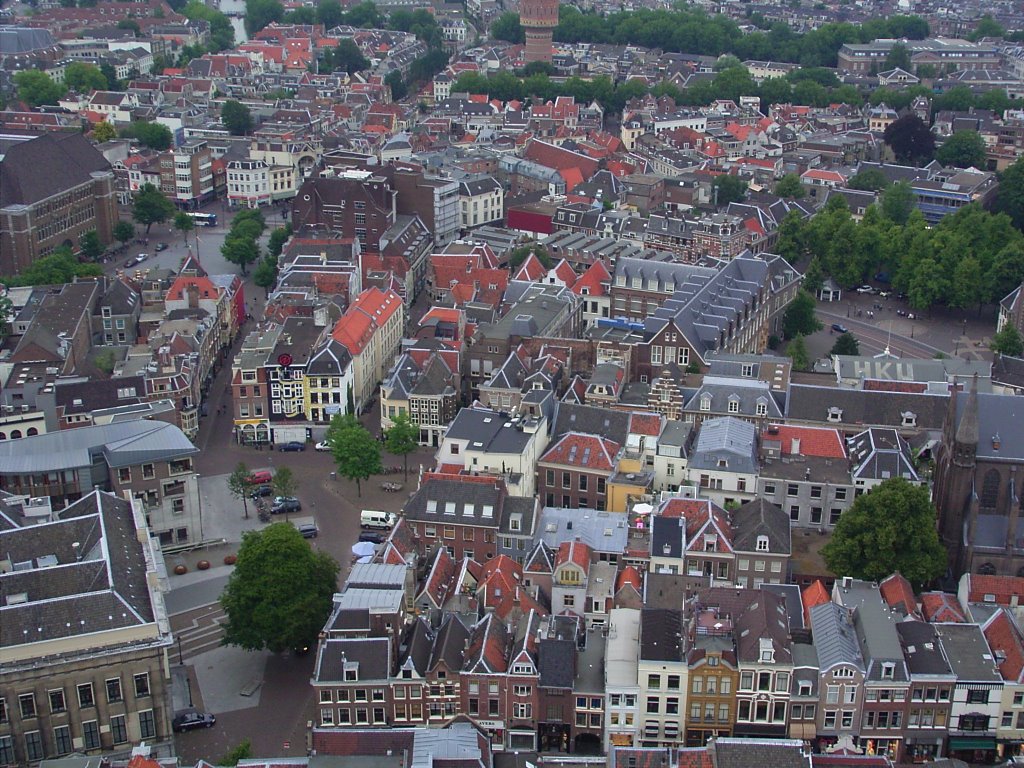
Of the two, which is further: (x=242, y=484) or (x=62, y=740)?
(x=242, y=484)

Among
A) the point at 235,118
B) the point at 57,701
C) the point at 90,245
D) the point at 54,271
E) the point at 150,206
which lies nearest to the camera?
the point at 57,701

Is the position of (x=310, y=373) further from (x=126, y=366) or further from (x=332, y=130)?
(x=332, y=130)

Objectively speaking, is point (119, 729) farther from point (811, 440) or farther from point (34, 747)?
point (811, 440)

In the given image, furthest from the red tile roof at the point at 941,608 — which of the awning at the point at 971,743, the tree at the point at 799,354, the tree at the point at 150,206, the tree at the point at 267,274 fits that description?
the tree at the point at 150,206

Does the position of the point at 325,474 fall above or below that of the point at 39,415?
below

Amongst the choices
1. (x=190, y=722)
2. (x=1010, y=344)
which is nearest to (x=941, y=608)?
(x=190, y=722)

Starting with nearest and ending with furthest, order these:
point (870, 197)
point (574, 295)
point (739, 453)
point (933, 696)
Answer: point (933, 696), point (739, 453), point (574, 295), point (870, 197)

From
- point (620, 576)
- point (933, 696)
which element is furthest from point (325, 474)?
point (933, 696)
